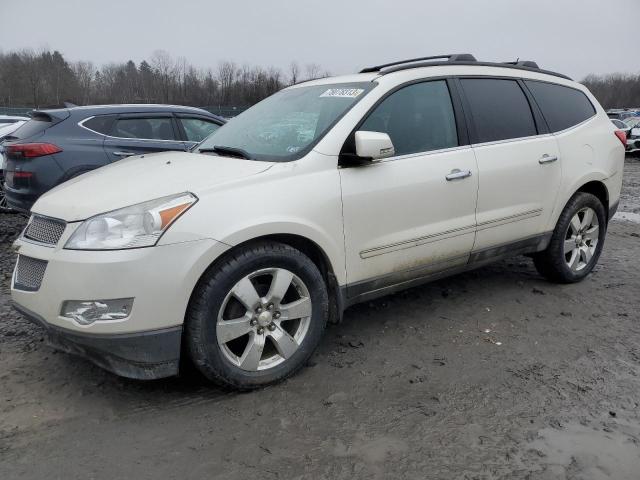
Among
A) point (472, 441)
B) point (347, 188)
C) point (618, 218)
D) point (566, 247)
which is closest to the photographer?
point (472, 441)

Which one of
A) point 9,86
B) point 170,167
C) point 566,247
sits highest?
point 9,86

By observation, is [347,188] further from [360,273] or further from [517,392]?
[517,392]

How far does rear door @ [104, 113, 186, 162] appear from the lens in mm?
6277

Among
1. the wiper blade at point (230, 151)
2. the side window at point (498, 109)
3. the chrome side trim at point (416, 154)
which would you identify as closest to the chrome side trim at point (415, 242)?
the chrome side trim at point (416, 154)

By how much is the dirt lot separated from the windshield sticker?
1.64m

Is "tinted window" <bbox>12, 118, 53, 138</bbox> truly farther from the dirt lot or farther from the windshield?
the windshield

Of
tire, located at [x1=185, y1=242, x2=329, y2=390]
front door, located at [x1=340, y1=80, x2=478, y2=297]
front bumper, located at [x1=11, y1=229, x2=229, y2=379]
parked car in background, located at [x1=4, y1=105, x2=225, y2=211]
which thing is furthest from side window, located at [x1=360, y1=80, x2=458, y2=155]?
parked car in background, located at [x1=4, y1=105, x2=225, y2=211]

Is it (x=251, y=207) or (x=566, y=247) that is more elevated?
(x=251, y=207)

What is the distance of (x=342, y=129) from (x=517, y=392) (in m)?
1.81

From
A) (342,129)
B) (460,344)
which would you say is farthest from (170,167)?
(460,344)

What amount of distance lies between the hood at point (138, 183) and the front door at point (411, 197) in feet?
2.19

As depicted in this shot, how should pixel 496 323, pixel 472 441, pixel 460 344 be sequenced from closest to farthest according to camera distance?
pixel 472 441, pixel 460 344, pixel 496 323

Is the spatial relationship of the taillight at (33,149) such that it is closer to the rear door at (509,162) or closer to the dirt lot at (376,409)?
the dirt lot at (376,409)

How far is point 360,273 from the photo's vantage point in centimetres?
324
